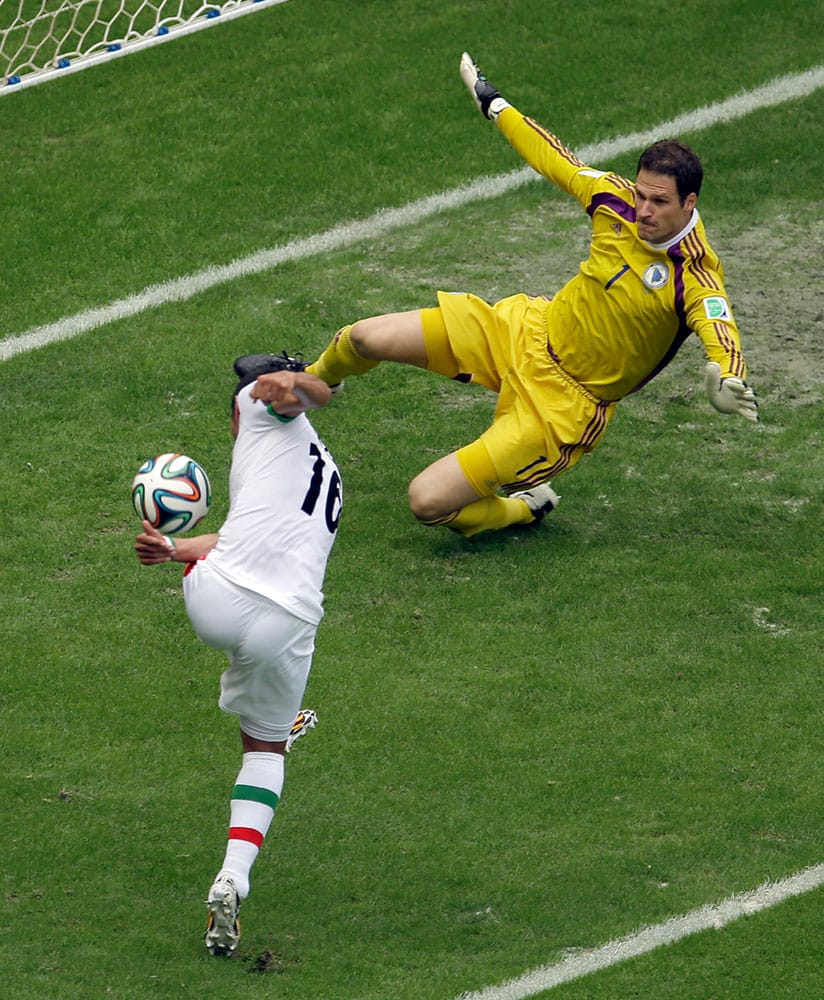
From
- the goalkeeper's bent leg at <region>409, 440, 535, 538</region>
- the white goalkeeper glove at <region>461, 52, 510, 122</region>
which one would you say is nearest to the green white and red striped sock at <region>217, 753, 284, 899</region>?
the goalkeeper's bent leg at <region>409, 440, 535, 538</region>

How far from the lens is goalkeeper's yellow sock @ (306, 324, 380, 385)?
7480 millimetres

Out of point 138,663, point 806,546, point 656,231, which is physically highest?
point 656,231

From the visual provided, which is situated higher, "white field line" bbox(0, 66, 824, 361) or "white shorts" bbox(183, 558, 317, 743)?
"white shorts" bbox(183, 558, 317, 743)

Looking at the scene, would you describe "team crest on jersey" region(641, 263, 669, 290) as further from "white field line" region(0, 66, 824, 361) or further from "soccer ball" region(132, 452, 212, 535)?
"white field line" region(0, 66, 824, 361)

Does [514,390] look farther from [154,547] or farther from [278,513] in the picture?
[154,547]

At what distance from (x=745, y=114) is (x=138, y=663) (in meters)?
6.18

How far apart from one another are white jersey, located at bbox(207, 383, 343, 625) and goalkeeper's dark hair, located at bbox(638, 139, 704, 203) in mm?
2078

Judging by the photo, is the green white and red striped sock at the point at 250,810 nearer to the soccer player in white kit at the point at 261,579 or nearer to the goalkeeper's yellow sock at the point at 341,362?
the soccer player in white kit at the point at 261,579

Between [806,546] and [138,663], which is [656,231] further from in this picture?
[138,663]

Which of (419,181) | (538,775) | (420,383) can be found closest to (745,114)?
(419,181)

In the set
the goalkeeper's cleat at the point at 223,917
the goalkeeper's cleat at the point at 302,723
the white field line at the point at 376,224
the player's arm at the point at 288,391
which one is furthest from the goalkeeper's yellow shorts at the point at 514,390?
the goalkeeper's cleat at the point at 223,917

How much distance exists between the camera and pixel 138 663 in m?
6.76

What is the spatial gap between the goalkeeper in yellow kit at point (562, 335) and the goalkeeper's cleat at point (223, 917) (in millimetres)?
2474

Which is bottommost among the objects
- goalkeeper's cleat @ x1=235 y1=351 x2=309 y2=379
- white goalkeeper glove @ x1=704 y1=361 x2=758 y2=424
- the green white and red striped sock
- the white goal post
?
the green white and red striped sock
